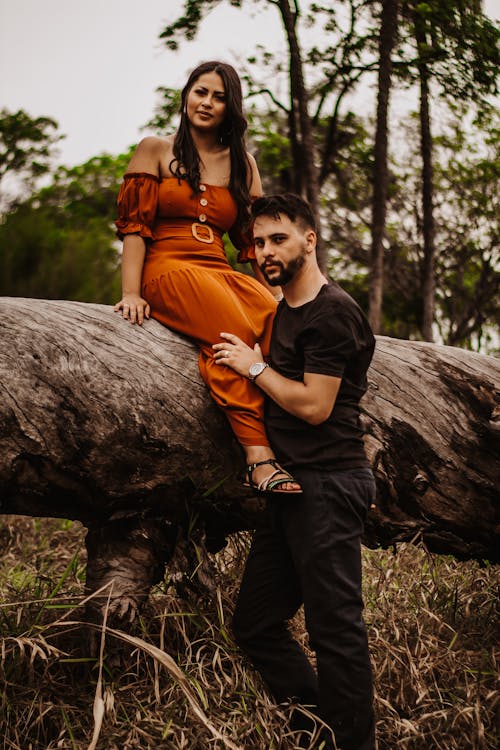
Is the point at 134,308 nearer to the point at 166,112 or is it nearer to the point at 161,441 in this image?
the point at 161,441

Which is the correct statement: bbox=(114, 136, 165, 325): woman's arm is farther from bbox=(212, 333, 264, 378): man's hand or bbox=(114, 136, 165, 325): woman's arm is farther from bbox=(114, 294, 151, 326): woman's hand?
bbox=(212, 333, 264, 378): man's hand

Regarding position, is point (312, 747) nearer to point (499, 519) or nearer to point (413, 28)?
point (499, 519)

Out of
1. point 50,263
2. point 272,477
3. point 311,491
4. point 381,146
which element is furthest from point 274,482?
point 50,263

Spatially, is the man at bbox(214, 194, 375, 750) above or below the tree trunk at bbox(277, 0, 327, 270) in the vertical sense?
below

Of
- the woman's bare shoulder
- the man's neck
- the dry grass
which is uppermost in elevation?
the woman's bare shoulder

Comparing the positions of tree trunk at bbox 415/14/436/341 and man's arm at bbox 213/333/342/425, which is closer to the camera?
man's arm at bbox 213/333/342/425

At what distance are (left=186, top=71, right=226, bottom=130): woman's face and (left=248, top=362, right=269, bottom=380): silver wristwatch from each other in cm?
125

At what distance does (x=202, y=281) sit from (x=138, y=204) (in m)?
0.49

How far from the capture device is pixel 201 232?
126 inches

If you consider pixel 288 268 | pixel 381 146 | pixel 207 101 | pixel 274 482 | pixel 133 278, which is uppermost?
pixel 381 146

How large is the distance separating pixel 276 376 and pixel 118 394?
60 cm

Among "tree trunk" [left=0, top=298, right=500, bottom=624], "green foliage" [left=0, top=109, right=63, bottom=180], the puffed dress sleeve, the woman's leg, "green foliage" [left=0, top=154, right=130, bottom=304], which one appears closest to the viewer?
"tree trunk" [left=0, top=298, right=500, bottom=624]

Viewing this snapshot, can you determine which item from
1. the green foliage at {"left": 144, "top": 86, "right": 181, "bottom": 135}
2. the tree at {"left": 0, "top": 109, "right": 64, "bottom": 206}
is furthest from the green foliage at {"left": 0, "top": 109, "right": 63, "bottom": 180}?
the green foliage at {"left": 144, "top": 86, "right": 181, "bottom": 135}

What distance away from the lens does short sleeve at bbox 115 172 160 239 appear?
10.2ft
